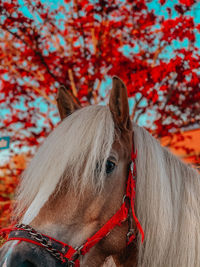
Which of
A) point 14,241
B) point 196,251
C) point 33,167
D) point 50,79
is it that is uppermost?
point 50,79

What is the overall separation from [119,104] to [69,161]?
2.01 feet

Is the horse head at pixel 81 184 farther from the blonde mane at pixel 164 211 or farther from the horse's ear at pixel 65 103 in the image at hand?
the horse's ear at pixel 65 103

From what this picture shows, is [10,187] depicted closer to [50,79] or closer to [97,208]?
[50,79]

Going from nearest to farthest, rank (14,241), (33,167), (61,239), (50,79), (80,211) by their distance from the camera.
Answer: (14,241) < (61,239) < (80,211) < (33,167) < (50,79)

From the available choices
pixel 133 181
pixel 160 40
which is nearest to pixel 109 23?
pixel 160 40

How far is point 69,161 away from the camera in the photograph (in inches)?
70.0

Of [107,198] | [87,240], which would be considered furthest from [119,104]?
[87,240]

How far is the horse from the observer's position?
1636mm

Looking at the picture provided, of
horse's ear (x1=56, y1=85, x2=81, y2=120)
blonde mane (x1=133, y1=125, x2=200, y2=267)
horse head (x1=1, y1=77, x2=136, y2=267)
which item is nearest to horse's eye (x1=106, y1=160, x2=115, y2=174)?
horse head (x1=1, y1=77, x2=136, y2=267)

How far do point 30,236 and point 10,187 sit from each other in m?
5.33

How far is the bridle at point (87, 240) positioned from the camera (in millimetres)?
1505

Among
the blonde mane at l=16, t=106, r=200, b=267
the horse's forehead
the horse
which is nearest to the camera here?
the horse

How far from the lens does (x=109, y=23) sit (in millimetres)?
6387

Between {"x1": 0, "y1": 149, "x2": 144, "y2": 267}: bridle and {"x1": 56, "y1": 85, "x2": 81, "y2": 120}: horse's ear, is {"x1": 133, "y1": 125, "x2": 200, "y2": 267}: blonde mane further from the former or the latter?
Result: {"x1": 56, "y1": 85, "x2": 81, "y2": 120}: horse's ear
